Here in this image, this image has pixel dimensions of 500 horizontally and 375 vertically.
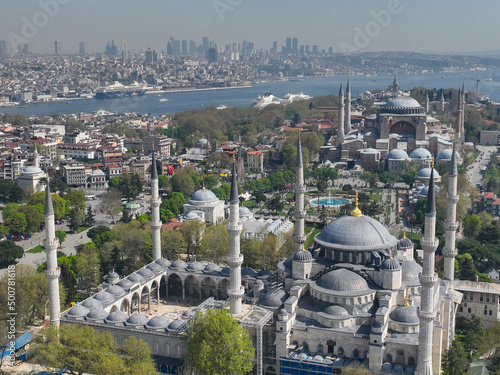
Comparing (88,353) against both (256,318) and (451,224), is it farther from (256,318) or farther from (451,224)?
(451,224)

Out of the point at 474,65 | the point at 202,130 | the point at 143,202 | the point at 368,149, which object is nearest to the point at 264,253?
the point at 143,202

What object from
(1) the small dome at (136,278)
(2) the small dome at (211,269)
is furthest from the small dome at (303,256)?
(1) the small dome at (136,278)

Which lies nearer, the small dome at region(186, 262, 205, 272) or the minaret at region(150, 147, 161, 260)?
the small dome at region(186, 262, 205, 272)

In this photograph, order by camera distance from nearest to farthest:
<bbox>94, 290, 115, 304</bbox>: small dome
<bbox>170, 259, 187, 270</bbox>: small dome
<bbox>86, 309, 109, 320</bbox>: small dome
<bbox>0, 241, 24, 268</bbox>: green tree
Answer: <bbox>86, 309, 109, 320</bbox>: small dome, <bbox>94, 290, 115, 304</bbox>: small dome, <bbox>170, 259, 187, 270</bbox>: small dome, <bbox>0, 241, 24, 268</bbox>: green tree

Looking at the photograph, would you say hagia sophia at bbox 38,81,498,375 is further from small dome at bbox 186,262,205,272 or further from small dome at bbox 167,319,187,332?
small dome at bbox 186,262,205,272

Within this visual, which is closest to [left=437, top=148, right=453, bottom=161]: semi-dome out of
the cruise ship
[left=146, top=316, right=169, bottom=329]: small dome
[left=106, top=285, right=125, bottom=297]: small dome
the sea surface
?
[left=106, top=285, right=125, bottom=297]: small dome

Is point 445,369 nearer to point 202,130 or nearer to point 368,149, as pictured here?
point 368,149

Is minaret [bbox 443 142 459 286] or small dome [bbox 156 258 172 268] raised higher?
minaret [bbox 443 142 459 286]

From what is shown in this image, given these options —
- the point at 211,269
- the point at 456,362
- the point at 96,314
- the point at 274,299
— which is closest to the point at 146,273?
the point at 211,269
